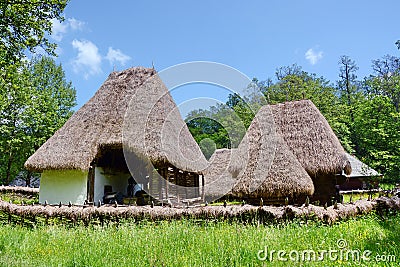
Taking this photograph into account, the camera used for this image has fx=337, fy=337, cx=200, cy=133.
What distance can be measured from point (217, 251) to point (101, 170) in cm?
1090

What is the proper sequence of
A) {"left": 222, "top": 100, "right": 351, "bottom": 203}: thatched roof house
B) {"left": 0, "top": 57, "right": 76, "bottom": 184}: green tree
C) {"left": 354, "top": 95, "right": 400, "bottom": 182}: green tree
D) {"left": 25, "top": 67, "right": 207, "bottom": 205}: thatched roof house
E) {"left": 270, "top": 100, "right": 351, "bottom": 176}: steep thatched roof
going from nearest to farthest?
{"left": 222, "top": 100, "right": 351, "bottom": 203}: thatched roof house → {"left": 270, "top": 100, "right": 351, "bottom": 176}: steep thatched roof → {"left": 25, "top": 67, "right": 207, "bottom": 205}: thatched roof house → {"left": 354, "top": 95, "right": 400, "bottom": 182}: green tree → {"left": 0, "top": 57, "right": 76, "bottom": 184}: green tree

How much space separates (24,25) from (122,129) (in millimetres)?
5077

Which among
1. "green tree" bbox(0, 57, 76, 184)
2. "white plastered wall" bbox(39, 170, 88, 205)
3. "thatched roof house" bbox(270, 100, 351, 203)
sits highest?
"green tree" bbox(0, 57, 76, 184)

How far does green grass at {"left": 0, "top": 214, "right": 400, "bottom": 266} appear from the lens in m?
4.54

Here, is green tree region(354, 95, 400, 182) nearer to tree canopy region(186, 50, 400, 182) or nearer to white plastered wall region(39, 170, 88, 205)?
tree canopy region(186, 50, 400, 182)

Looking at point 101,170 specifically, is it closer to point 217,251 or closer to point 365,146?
point 217,251

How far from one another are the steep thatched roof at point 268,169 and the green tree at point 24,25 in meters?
8.30

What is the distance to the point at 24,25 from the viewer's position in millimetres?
11828

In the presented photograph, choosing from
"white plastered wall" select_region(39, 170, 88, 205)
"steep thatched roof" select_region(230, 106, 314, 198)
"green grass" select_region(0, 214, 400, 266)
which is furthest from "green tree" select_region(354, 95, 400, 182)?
"white plastered wall" select_region(39, 170, 88, 205)

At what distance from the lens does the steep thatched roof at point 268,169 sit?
436 inches

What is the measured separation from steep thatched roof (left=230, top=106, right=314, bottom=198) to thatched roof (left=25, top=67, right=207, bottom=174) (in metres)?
2.84

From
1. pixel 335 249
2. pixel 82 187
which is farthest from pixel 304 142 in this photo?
pixel 82 187

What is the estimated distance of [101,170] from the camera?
14766 millimetres

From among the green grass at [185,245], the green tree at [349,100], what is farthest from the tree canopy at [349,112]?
the green grass at [185,245]
